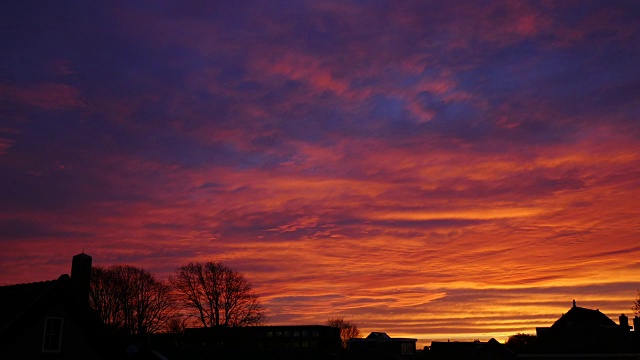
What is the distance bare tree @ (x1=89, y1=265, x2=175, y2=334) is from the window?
2416 inches

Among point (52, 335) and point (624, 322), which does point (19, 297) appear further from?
point (624, 322)

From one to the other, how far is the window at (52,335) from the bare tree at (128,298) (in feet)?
201

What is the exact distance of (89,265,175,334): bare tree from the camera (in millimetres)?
98250

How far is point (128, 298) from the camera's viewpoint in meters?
102

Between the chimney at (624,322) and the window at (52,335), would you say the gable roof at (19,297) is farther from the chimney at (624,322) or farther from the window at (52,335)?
the chimney at (624,322)

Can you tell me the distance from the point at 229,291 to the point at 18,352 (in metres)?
72.9

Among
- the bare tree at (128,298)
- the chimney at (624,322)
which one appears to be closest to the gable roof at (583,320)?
the chimney at (624,322)

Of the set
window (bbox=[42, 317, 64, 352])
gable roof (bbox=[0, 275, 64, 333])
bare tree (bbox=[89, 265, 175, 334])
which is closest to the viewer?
gable roof (bbox=[0, 275, 64, 333])

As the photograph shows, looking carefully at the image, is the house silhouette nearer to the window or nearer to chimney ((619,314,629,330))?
the window

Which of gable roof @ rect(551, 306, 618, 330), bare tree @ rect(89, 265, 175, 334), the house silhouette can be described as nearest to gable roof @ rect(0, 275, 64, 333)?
the house silhouette

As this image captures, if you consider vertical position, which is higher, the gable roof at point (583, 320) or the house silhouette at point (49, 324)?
the gable roof at point (583, 320)

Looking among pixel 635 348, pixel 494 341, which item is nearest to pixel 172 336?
pixel 494 341

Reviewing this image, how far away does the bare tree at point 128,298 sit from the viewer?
98.2 meters

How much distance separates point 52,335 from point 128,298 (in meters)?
68.5
